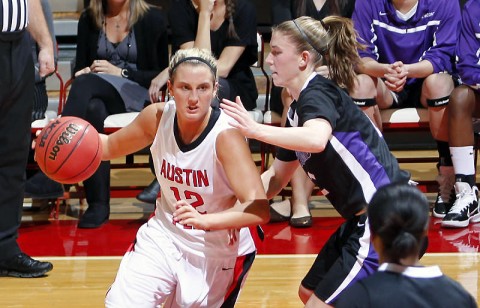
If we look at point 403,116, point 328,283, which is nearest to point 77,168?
point 328,283

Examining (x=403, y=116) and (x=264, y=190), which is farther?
(x=403, y=116)

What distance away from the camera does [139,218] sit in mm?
6359

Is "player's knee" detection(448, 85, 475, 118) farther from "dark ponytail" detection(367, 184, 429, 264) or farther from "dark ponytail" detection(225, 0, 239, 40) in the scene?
"dark ponytail" detection(367, 184, 429, 264)

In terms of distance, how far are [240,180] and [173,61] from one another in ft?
1.81

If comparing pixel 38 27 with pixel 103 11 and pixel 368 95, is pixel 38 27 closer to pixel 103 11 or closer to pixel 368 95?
pixel 103 11

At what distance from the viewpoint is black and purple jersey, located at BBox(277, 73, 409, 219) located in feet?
11.6

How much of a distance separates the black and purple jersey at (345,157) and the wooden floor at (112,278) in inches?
44.5

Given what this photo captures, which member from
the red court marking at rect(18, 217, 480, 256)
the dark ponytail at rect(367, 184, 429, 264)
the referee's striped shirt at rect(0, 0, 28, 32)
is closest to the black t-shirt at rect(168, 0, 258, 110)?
the red court marking at rect(18, 217, 480, 256)

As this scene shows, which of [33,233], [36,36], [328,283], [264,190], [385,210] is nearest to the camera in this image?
[385,210]

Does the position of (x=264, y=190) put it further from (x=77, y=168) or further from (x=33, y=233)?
(x=33, y=233)

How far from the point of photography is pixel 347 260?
352 centimetres

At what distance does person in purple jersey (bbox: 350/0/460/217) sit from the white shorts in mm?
2521

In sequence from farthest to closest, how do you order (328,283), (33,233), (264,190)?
(33,233), (264,190), (328,283)

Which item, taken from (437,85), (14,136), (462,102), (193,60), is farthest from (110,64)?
(193,60)
